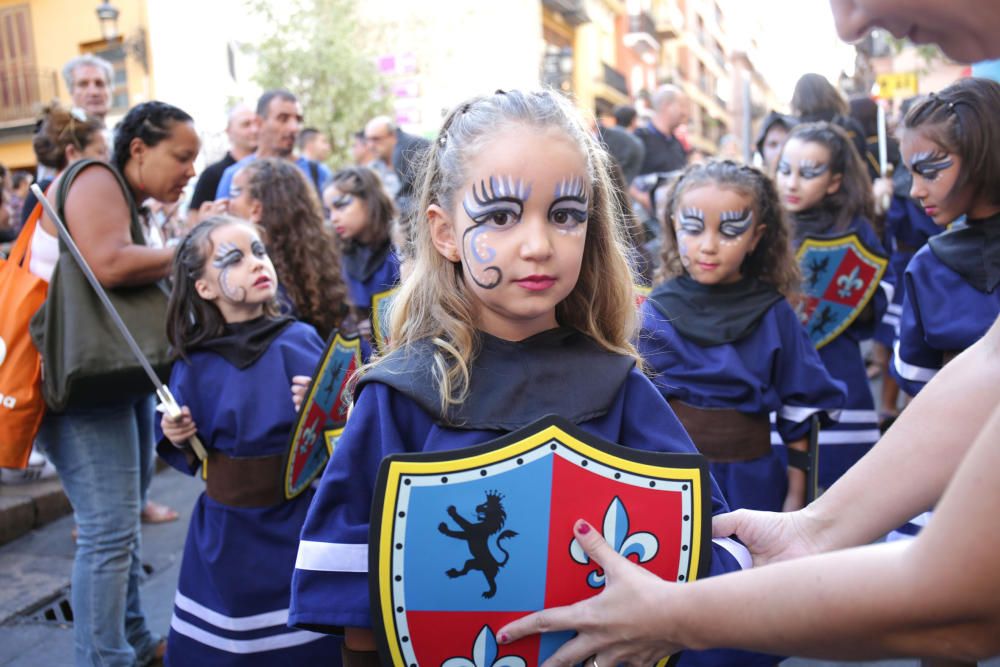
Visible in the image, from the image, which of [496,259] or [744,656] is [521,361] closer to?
[496,259]

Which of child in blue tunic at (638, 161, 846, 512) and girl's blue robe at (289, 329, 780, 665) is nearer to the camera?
girl's blue robe at (289, 329, 780, 665)

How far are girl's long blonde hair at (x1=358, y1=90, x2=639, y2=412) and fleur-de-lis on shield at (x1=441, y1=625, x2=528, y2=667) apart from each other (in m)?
0.42

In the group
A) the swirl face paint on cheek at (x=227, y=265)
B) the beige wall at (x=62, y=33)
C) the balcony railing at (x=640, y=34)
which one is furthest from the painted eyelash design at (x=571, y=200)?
the balcony railing at (x=640, y=34)

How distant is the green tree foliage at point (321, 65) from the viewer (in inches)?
695

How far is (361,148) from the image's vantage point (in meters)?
9.72

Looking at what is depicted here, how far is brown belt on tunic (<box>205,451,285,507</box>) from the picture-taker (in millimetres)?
2861

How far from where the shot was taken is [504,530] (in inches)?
59.3

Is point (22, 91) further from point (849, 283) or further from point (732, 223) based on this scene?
point (732, 223)

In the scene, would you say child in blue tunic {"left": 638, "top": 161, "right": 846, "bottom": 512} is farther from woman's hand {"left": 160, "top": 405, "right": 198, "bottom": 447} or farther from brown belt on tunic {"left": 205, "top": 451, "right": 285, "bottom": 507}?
woman's hand {"left": 160, "top": 405, "right": 198, "bottom": 447}

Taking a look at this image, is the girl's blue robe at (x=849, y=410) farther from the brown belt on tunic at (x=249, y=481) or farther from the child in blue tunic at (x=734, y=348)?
the brown belt on tunic at (x=249, y=481)

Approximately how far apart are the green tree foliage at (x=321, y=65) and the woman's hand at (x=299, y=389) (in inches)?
614

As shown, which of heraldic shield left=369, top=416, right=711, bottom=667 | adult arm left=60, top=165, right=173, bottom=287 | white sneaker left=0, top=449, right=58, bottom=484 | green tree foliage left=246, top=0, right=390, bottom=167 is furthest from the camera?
green tree foliage left=246, top=0, right=390, bottom=167

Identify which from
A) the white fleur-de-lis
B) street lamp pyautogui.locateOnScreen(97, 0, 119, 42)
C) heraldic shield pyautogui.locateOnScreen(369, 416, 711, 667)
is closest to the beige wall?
street lamp pyautogui.locateOnScreen(97, 0, 119, 42)

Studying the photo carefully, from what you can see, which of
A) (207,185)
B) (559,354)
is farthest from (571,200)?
(207,185)
